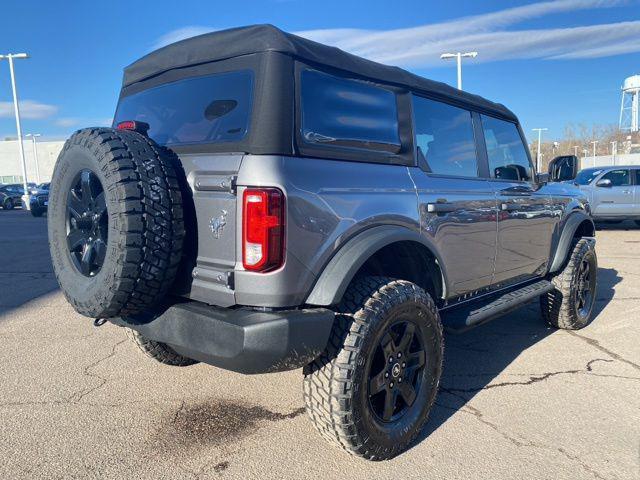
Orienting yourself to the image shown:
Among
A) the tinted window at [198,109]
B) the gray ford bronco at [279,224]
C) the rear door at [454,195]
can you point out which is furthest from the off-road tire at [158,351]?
the rear door at [454,195]

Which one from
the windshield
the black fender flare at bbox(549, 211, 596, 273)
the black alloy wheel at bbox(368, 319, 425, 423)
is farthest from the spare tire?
the windshield

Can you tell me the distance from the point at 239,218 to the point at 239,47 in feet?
3.05

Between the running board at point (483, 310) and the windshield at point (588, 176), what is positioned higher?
the windshield at point (588, 176)

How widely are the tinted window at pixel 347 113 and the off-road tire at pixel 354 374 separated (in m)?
0.78

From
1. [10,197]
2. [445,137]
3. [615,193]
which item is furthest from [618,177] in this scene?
[10,197]

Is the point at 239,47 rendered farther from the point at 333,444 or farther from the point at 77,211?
the point at 333,444

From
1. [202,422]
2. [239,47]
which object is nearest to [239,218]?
[239,47]

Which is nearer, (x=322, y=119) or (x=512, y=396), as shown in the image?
(x=322, y=119)

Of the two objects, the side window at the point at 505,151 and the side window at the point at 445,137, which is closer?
the side window at the point at 445,137

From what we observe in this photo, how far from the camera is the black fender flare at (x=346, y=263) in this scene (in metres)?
2.37

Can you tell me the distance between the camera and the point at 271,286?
2.25 m

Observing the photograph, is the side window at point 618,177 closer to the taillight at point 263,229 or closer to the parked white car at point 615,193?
the parked white car at point 615,193

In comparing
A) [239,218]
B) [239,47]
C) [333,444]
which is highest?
[239,47]

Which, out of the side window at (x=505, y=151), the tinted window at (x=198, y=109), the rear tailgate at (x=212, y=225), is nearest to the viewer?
the rear tailgate at (x=212, y=225)
